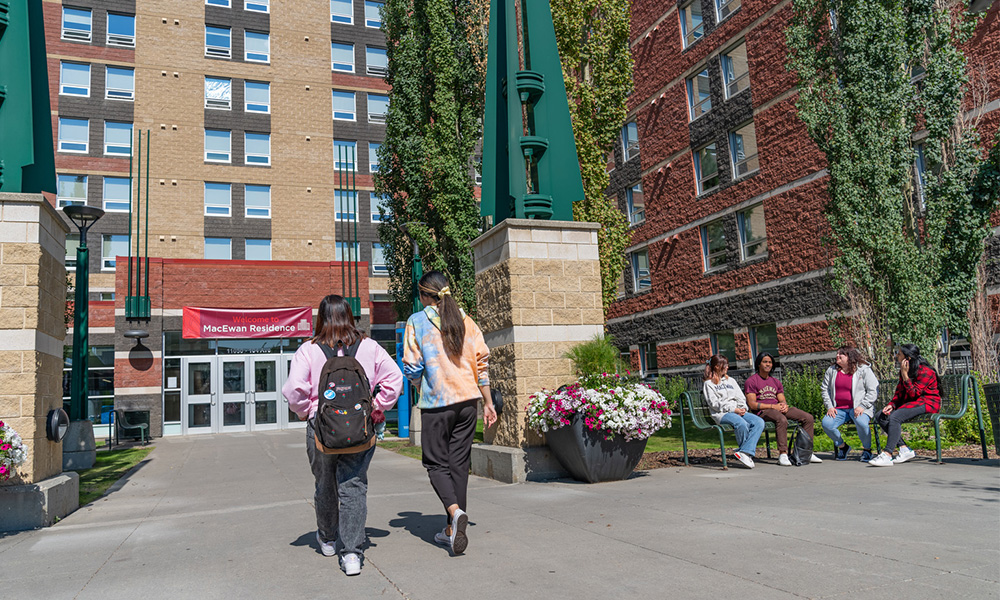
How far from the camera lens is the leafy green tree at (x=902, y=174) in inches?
521

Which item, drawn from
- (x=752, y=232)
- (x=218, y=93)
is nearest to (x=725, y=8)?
(x=752, y=232)

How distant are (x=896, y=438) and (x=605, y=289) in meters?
7.52

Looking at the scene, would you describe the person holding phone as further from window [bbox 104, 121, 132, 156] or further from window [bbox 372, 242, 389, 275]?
window [bbox 104, 121, 132, 156]

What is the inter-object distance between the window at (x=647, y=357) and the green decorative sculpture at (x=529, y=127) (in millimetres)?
18788

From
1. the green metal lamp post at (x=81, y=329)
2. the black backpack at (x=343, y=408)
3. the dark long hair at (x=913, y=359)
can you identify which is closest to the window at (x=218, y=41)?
the green metal lamp post at (x=81, y=329)

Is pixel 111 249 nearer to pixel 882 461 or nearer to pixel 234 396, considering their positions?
pixel 234 396

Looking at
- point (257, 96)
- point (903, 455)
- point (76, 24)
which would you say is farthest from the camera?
point (257, 96)

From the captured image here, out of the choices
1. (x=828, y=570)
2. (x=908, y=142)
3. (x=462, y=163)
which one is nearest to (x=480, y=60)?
(x=462, y=163)

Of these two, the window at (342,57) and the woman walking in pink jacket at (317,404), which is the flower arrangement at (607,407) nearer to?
the woman walking in pink jacket at (317,404)

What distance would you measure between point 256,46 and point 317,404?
32595 mm

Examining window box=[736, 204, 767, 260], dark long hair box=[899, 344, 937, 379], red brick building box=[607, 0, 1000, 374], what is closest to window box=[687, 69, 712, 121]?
red brick building box=[607, 0, 1000, 374]

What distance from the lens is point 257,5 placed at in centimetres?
3266

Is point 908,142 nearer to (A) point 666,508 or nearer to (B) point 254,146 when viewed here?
(A) point 666,508

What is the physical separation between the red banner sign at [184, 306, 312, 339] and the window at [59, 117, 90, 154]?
10.9 m
